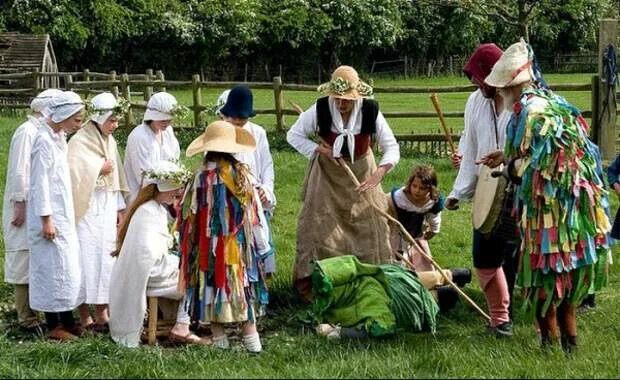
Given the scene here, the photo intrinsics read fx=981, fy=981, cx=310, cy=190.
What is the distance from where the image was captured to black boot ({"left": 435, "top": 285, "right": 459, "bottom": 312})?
7184mm

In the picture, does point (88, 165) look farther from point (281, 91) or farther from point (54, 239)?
point (281, 91)

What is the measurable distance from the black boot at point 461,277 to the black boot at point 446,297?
0.56 m

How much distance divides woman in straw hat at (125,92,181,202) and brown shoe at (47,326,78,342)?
1252 millimetres

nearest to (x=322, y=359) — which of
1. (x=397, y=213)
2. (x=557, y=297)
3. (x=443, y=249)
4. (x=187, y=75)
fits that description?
(x=557, y=297)

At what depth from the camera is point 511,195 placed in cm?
609

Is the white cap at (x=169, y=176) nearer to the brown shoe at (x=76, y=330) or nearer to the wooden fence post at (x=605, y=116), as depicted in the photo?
the brown shoe at (x=76, y=330)

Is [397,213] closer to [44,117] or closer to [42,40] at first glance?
[44,117]

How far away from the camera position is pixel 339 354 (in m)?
5.64

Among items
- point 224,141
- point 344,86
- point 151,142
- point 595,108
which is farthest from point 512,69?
point 595,108

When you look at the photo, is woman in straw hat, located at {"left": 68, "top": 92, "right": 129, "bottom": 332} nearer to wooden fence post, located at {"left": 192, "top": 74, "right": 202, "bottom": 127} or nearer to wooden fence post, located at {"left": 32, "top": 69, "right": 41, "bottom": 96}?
wooden fence post, located at {"left": 192, "top": 74, "right": 202, "bottom": 127}

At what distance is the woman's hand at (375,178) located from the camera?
6875 mm

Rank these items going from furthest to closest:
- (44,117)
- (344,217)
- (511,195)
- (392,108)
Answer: (392,108) < (344,217) < (44,117) < (511,195)

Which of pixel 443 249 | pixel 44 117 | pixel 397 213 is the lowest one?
pixel 443 249

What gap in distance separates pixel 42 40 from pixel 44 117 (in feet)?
94.3
